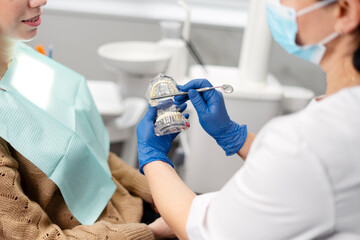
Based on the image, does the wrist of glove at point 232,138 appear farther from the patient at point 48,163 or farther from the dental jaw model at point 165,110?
the patient at point 48,163

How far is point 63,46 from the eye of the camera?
2.66 metres

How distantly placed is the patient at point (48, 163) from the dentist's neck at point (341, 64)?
25.3 inches

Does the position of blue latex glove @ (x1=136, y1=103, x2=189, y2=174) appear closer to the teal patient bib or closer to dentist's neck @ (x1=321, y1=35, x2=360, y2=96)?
the teal patient bib

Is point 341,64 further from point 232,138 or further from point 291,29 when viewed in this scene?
point 232,138

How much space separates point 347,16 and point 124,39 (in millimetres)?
2103

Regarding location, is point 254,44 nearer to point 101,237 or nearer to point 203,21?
point 203,21

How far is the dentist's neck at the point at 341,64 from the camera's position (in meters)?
0.74

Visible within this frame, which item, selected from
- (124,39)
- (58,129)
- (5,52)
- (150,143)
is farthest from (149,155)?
(124,39)

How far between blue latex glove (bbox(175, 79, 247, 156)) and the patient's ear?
413mm

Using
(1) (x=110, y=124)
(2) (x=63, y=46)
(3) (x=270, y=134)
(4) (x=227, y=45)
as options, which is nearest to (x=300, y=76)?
(4) (x=227, y=45)

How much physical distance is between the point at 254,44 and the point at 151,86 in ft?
2.89

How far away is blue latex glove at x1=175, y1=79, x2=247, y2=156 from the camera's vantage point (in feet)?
3.55

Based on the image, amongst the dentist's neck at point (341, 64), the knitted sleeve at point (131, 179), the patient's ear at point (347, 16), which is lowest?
the knitted sleeve at point (131, 179)

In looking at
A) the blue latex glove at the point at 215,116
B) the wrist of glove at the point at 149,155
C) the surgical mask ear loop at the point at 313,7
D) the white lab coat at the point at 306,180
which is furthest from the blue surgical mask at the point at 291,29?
the wrist of glove at the point at 149,155
